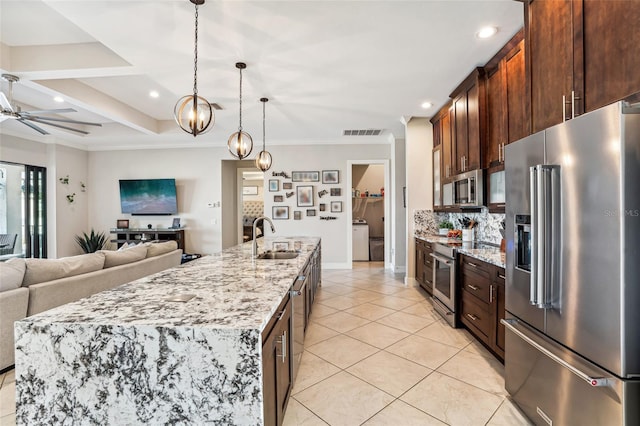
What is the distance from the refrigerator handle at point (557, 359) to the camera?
124 cm

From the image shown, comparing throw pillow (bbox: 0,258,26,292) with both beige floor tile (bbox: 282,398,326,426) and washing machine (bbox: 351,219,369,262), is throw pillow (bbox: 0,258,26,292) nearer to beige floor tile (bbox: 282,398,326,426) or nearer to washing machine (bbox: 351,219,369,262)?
beige floor tile (bbox: 282,398,326,426)

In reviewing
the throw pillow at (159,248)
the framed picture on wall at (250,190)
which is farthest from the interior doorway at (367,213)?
the throw pillow at (159,248)

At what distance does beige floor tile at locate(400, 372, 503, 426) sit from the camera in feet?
5.92

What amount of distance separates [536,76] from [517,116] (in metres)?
0.82

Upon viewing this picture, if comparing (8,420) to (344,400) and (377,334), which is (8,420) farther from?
(377,334)

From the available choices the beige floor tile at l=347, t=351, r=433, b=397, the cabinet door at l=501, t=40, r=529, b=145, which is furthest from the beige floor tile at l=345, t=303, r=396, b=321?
the cabinet door at l=501, t=40, r=529, b=145

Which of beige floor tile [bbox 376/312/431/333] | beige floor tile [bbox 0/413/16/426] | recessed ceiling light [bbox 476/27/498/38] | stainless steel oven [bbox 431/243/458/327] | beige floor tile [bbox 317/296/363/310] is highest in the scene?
recessed ceiling light [bbox 476/27/498/38]

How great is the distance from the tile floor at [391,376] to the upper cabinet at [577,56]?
70.7 inches

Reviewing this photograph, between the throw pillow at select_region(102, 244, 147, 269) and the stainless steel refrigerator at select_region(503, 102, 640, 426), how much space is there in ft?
11.6

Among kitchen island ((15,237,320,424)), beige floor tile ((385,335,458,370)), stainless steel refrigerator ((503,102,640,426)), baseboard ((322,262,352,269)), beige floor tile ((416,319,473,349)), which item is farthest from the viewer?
baseboard ((322,262,352,269))

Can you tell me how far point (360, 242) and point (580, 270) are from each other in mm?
6141

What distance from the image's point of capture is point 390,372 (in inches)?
90.4

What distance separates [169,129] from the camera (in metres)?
5.80

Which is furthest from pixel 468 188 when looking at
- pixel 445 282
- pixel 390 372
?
pixel 390 372
